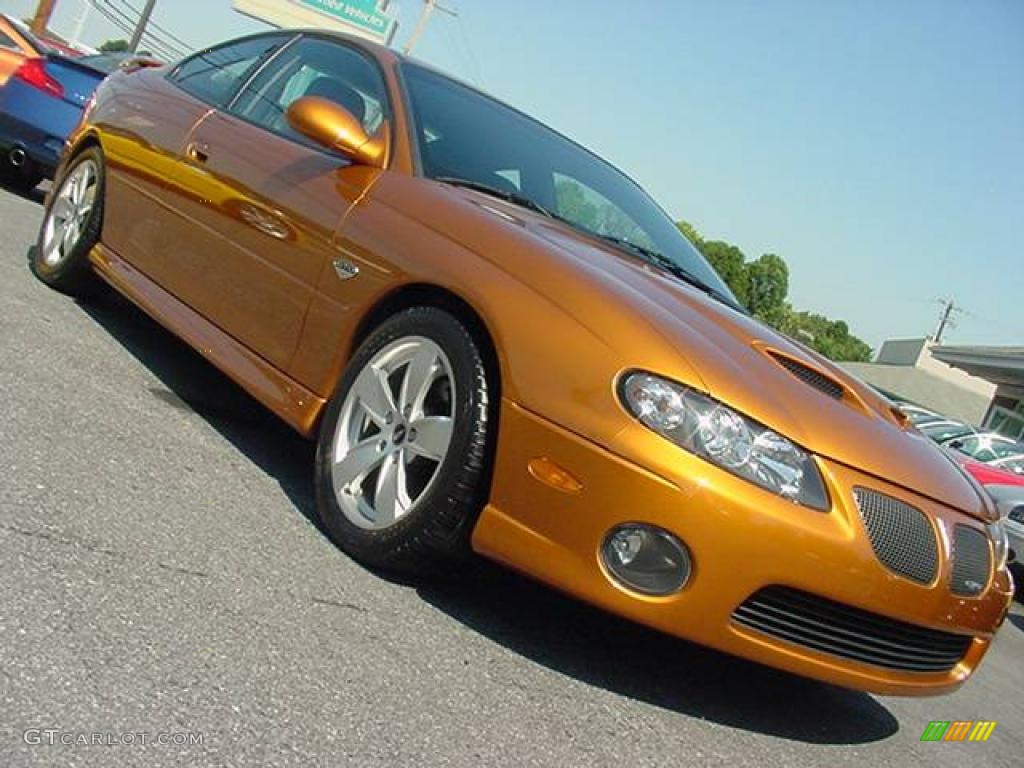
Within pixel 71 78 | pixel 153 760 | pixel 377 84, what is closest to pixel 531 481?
pixel 153 760

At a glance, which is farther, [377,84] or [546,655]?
[377,84]

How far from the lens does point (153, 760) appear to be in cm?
176

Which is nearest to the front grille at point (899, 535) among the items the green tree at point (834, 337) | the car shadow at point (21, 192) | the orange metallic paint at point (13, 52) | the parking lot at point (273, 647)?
the parking lot at point (273, 647)

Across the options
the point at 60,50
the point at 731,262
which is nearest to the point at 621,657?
the point at 60,50

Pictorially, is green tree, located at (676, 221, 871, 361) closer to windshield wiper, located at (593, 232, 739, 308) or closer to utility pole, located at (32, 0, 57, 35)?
utility pole, located at (32, 0, 57, 35)

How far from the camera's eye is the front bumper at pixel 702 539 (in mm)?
2480

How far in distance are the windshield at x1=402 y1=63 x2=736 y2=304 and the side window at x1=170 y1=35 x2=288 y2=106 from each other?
0.96 metres

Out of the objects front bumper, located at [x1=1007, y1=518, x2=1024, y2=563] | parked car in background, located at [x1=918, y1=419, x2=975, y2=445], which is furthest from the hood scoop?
parked car in background, located at [x1=918, y1=419, x2=975, y2=445]

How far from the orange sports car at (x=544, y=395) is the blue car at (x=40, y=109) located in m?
4.51

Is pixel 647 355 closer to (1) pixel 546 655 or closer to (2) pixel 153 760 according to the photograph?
(1) pixel 546 655

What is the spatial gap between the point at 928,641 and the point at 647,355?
3.76 feet

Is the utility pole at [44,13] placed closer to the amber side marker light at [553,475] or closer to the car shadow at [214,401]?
the car shadow at [214,401]

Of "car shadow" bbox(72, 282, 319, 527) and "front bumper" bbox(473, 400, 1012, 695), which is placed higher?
"front bumper" bbox(473, 400, 1012, 695)

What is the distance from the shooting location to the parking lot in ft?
6.44
